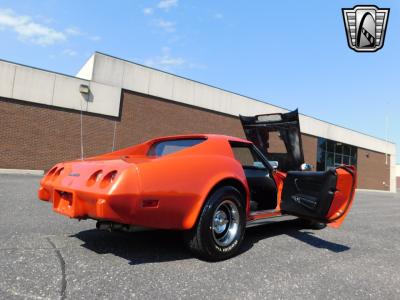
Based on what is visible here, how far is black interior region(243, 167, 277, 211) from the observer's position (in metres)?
5.11

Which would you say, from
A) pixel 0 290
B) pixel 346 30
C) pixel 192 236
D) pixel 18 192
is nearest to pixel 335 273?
pixel 192 236

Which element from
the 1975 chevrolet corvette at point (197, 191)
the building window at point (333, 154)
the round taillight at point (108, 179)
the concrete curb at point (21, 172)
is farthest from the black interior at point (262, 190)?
A: the building window at point (333, 154)

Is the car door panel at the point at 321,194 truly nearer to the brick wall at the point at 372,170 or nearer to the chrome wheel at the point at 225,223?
the chrome wheel at the point at 225,223

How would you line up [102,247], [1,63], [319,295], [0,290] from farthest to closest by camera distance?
[1,63] → [102,247] → [319,295] → [0,290]

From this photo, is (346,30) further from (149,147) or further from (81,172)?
(81,172)

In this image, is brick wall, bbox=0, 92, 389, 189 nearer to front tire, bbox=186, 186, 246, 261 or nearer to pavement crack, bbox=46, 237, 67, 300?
pavement crack, bbox=46, 237, 67, 300

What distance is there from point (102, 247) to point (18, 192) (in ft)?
18.5

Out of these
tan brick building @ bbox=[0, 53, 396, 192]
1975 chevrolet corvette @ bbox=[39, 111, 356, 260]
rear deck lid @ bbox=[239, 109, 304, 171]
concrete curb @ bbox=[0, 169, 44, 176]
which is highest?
tan brick building @ bbox=[0, 53, 396, 192]

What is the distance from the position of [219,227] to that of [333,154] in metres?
30.5

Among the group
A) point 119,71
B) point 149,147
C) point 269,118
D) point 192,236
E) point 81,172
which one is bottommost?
point 192,236

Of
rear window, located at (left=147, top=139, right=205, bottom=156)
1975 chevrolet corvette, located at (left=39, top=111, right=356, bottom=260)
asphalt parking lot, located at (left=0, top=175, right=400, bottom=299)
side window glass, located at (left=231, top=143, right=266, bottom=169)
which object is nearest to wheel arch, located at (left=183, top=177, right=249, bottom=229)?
1975 chevrolet corvette, located at (left=39, top=111, right=356, bottom=260)

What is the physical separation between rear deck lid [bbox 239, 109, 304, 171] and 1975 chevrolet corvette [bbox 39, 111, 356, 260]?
2.7 inches

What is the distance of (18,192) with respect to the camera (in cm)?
841

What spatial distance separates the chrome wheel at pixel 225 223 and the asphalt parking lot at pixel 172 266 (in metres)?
0.25
